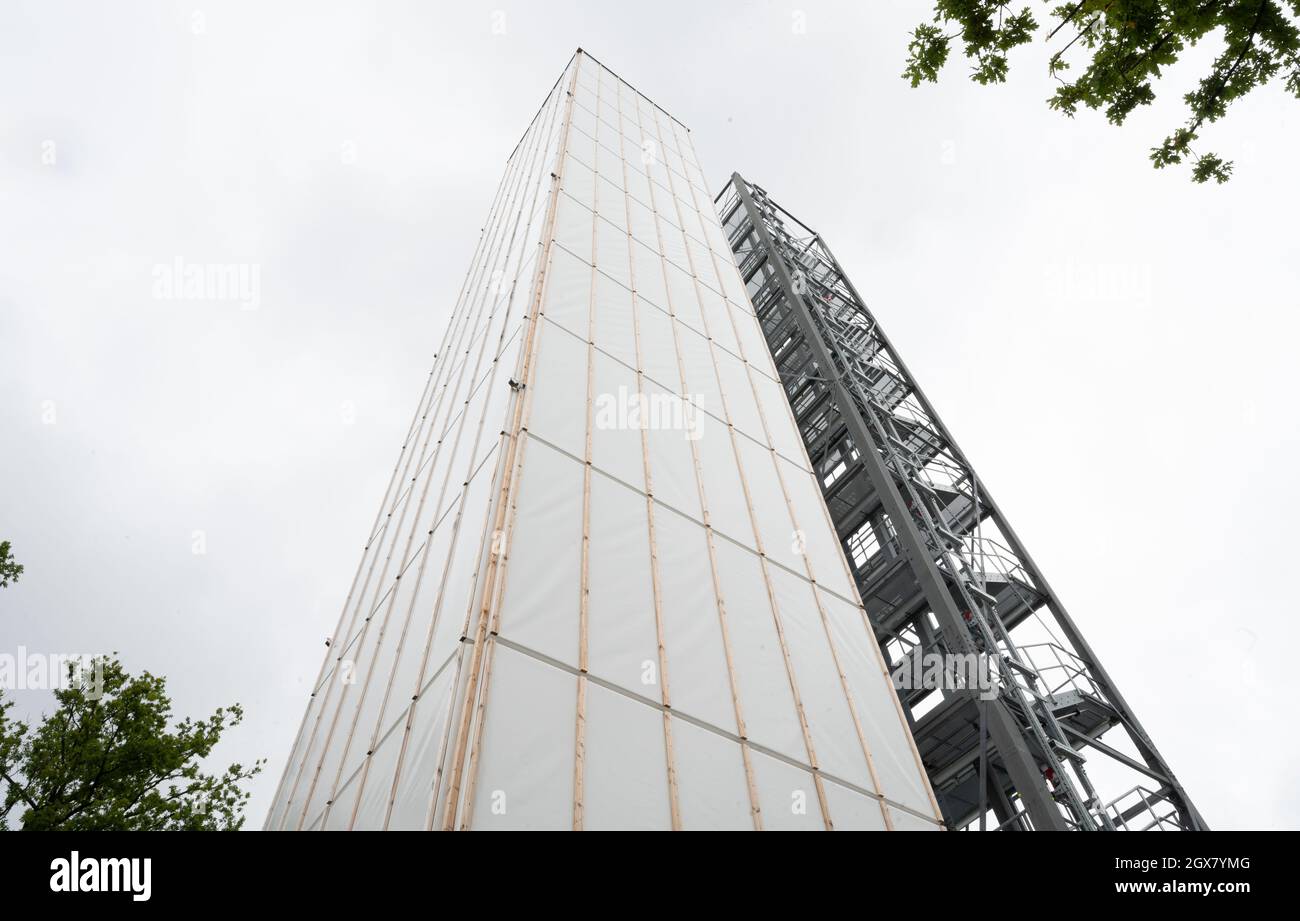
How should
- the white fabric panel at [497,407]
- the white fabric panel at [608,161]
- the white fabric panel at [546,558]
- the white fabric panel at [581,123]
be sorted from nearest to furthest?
the white fabric panel at [546,558], the white fabric panel at [497,407], the white fabric panel at [608,161], the white fabric panel at [581,123]

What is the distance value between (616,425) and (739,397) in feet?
12.2

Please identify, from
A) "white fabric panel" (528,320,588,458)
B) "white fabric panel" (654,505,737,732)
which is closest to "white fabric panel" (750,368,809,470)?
"white fabric panel" (528,320,588,458)

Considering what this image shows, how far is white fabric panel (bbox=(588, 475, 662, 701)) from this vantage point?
7594mm

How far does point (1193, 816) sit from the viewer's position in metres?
12.7

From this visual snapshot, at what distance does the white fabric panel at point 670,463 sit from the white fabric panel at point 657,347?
0.49 metres

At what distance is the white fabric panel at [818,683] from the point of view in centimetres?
820

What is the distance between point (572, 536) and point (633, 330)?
18.3 feet

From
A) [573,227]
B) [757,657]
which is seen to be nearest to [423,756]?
[757,657]

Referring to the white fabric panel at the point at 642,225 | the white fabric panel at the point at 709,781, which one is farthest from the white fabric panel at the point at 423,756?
the white fabric panel at the point at 642,225

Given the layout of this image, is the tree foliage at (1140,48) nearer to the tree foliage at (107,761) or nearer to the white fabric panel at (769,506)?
the white fabric panel at (769,506)

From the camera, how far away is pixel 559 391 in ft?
34.5

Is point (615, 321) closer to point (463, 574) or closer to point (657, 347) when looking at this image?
point (657, 347)

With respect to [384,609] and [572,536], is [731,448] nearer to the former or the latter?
[572,536]
